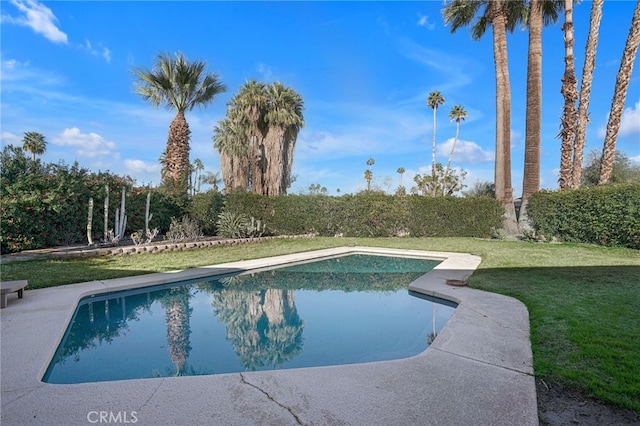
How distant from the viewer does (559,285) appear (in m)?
6.13

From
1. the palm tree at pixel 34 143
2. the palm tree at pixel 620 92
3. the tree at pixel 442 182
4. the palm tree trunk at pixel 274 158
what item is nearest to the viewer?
the palm tree at pixel 620 92

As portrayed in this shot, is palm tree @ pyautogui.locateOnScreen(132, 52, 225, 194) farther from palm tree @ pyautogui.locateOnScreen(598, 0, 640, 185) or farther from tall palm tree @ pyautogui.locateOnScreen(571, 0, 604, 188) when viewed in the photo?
palm tree @ pyautogui.locateOnScreen(598, 0, 640, 185)

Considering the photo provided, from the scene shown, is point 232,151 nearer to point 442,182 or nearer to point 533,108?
point 533,108

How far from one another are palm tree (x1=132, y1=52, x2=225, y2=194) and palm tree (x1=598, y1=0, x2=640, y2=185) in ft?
56.9

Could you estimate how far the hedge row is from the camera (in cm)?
1560

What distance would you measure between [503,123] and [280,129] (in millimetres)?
12869

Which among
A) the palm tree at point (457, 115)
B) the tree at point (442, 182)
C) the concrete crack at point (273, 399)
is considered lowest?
the concrete crack at point (273, 399)

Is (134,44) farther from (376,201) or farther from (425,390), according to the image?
(425,390)

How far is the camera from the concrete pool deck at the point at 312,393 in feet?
7.24

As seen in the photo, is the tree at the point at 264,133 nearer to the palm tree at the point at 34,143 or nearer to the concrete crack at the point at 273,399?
the concrete crack at the point at 273,399

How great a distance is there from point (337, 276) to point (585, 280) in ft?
17.2

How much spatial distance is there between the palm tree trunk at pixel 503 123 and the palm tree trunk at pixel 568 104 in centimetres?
208

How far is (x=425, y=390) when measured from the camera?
2559 millimetres

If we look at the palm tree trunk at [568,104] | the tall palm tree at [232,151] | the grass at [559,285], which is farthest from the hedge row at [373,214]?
the tall palm tree at [232,151]
